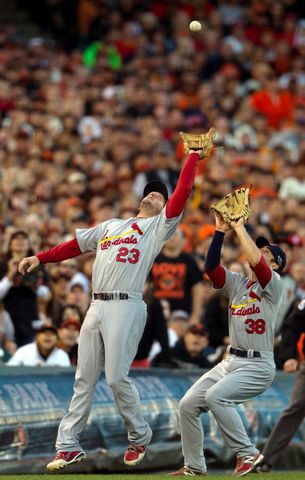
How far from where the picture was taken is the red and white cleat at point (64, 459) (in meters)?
10.5

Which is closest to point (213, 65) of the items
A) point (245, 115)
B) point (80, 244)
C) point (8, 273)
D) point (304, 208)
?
point (245, 115)

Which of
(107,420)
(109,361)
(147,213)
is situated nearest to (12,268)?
(107,420)

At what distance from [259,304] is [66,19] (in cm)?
1555

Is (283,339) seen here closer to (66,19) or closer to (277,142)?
(277,142)

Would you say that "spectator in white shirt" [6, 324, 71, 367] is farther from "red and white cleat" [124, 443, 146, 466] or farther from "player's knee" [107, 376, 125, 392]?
"player's knee" [107, 376, 125, 392]

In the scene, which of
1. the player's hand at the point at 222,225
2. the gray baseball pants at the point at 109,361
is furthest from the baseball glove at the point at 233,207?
the gray baseball pants at the point at 109,361

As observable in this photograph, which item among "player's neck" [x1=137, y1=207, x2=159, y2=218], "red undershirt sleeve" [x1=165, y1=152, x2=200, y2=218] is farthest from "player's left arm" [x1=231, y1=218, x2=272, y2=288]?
"player's neck" [x1=137, y1=207, x2=159, y2=218]

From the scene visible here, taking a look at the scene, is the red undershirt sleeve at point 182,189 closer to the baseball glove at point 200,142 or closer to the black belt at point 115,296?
the baseball glove at point 200,142

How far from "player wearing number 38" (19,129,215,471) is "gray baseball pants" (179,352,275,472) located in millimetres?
351

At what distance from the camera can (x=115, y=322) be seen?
416 inches

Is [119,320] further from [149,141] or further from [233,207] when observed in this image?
[149,141]

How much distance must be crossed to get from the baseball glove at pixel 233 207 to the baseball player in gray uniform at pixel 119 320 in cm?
31

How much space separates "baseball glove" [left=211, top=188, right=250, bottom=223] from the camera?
10.7 meters

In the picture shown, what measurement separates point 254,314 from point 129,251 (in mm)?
1058
